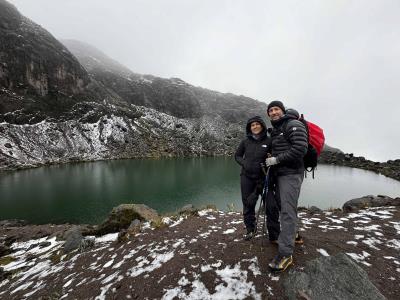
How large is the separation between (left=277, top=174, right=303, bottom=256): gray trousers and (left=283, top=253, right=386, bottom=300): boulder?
546 mm

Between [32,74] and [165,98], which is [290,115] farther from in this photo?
[165,98]

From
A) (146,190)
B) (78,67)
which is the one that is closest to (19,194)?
(146,190)

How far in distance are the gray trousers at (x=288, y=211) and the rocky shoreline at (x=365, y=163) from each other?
75958mm

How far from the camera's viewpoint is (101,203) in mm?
30562

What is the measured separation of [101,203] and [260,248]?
93.6ft

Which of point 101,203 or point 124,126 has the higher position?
point 124,126

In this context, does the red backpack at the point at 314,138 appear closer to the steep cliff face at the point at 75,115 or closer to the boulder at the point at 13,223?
the boulder at the point at 13,223

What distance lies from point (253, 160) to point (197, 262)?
2.98 m

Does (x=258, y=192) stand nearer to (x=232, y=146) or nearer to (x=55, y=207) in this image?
(x=55, y=207)

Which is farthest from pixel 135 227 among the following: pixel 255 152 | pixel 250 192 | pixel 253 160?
pixel 255 152

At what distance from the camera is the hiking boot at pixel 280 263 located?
511 cm

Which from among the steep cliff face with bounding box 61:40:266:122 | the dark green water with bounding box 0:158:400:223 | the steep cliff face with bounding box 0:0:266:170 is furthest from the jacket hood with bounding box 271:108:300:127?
the steep cliff face with bounding box 61:40:266:122

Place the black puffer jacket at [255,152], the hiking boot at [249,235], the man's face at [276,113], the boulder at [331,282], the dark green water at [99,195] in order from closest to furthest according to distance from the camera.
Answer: the boulder at [331,282] < the man's face at [276,113] < the black puffer jacket at [255,152] < the hiking boot at [249,235] < the dark green water at [99,195]

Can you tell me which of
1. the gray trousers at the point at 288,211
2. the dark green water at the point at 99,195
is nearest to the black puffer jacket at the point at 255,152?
the gray trousers at the point at 288,211
